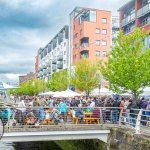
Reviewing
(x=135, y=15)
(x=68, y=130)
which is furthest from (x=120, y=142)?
(x=135, y=15)

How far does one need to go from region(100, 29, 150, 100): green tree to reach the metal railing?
7128 mm

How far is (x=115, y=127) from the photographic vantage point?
1733cm

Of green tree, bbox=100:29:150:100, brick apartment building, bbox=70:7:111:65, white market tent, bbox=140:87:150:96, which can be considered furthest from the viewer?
brick apartment building, bbox=70:7:111:65

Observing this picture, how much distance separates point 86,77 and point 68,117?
30.6m

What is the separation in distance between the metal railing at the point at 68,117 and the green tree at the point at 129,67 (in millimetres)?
7128

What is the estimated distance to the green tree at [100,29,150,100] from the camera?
89.0 feet

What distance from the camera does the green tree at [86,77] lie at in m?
47.5

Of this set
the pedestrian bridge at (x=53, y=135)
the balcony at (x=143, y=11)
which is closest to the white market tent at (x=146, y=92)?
the pedestrian bridge at (x=53, y=135)

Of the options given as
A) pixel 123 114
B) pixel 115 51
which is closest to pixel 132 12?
pixel 115 51

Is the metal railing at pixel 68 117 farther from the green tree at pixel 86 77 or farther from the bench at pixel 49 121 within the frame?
the green tree at pixel 86 77

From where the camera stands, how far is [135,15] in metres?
47.3

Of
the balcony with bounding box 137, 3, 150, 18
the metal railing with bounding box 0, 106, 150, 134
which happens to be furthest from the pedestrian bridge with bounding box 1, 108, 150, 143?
the balcony with bounding box 137, 3, 150, 18

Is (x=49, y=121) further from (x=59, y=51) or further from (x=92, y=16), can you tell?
(x=59, y=51)

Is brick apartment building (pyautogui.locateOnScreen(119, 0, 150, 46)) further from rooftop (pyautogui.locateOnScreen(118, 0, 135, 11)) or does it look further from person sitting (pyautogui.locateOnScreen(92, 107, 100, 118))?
person sitting (pyautogui.locateOnScreen(92, 107, 100, 118))
